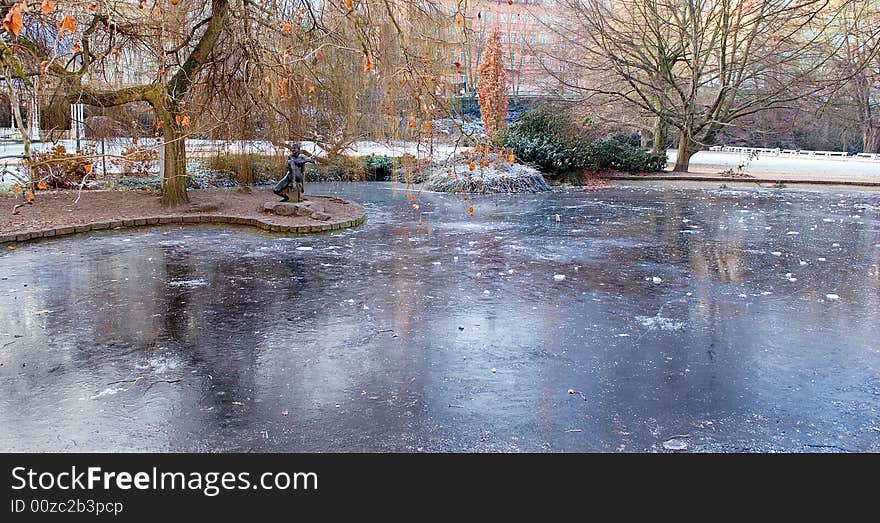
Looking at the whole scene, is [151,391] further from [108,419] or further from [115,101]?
[115,101]

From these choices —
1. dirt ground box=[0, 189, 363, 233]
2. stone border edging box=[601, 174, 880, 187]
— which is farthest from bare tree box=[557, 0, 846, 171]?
dirt ground box=[0, 189, 363, 233]

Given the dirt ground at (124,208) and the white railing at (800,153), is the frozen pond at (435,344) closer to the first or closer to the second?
the dirt ground at (124,208)

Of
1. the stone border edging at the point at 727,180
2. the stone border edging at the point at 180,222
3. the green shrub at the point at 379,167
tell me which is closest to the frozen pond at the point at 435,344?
the stone border edging at the point at 180,222

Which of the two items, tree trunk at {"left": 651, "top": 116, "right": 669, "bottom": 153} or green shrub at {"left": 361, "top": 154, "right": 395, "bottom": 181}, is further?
tree trunk at {"left": 651, "top": 116, "right": 669, "bottom": 153}

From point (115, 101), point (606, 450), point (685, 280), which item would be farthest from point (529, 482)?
point (115, 101)

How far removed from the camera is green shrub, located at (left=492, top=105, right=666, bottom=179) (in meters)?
18.4

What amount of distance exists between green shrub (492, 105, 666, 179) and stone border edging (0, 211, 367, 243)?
841 centimetres

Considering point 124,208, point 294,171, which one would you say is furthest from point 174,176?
point 294,171

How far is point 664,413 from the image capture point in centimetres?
378

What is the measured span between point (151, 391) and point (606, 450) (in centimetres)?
260

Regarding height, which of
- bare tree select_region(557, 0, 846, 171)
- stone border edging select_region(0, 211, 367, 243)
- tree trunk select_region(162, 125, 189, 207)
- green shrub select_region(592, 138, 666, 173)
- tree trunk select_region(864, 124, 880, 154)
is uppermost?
bare tree select_region(557, 0, 846, 171)

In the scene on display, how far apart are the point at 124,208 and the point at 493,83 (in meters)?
14.6

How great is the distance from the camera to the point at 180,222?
34.6ft

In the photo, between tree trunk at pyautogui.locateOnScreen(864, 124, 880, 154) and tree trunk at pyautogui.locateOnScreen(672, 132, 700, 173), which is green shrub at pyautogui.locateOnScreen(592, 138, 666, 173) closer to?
tree trunk at pyautogui.locateOnScreen(672, 132, 700, 173)
